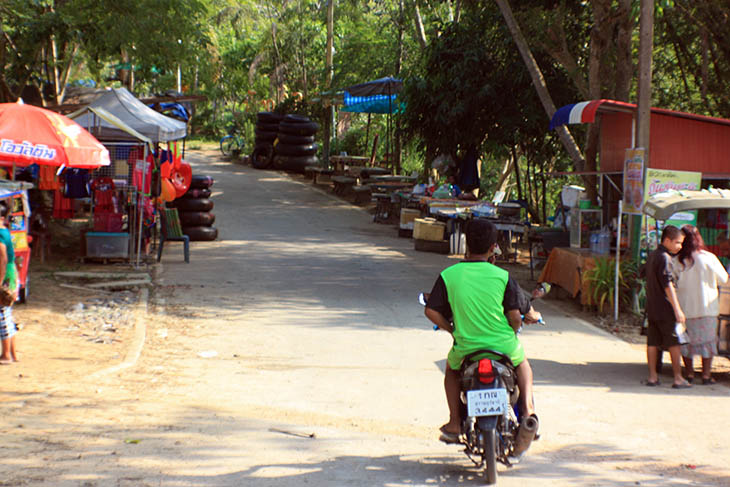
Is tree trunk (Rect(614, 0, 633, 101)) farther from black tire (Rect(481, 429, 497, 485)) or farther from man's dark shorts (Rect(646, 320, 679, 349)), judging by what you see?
black tire (Rect(481, 429, 497, 485))

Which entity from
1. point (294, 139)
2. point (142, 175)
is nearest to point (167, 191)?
point (142, 175)

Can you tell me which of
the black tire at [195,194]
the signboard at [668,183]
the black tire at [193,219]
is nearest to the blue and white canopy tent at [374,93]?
the black tire at [195,194]

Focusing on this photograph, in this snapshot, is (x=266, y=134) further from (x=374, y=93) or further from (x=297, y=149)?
(x=374, y=93)

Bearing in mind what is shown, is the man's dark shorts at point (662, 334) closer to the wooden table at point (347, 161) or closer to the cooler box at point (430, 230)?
the cooler box at point (430, 230)

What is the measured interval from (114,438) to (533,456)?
9.33 feet

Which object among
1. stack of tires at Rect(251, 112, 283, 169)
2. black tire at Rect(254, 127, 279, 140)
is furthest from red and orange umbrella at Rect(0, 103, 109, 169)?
black tire at Rect(254, 127, 279, 140)

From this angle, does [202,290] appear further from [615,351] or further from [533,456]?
[533,456]

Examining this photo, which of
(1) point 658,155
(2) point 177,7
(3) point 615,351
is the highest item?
(2) point 177,7

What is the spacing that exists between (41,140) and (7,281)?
297 centimetres

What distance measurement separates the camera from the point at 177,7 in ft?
60.5

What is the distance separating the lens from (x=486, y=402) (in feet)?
15.9

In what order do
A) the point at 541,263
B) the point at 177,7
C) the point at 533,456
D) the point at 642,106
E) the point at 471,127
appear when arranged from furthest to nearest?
the point at 471,127
the point at 177,7
the point at 541,263
the point at 642,106
the point at 533,456

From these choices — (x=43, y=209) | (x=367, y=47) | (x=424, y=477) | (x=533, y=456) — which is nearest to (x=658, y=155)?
(x=533, y=456)

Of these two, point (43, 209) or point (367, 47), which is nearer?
point (43, 209)
